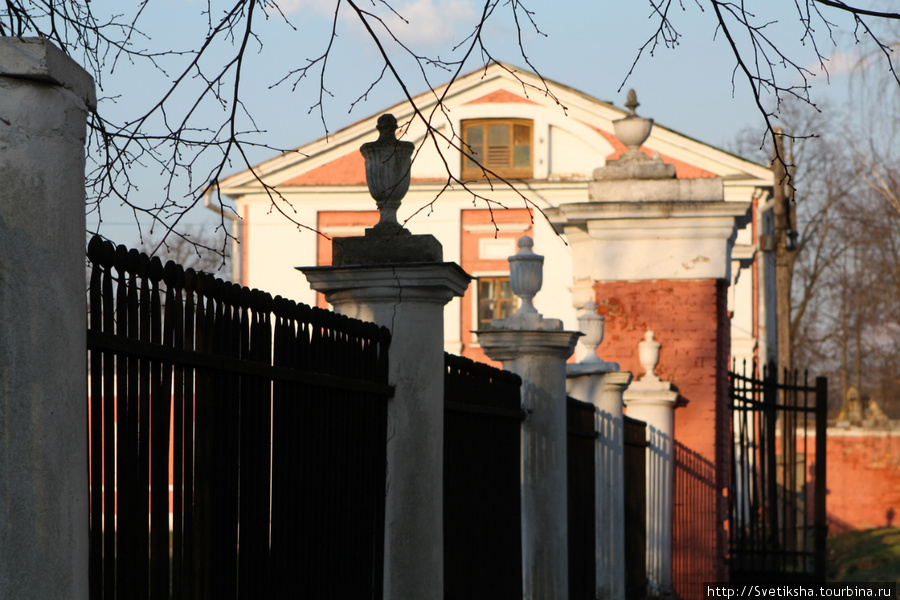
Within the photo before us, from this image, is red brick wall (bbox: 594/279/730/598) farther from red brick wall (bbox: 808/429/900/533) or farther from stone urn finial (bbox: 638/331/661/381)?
red brick wall (bbox: 808/429/900/533)

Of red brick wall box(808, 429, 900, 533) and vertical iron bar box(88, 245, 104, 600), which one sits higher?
vertical iron bar box(88, 245, 104, 600)

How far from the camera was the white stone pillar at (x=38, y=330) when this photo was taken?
1982mm

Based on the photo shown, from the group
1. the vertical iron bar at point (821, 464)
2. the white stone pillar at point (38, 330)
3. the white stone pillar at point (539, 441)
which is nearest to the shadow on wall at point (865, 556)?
the vertical iron bar at point (821, 464)

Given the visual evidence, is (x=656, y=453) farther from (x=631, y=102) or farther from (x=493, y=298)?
(x=493, y=298)

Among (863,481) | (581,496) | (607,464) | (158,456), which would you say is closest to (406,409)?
(158,456)

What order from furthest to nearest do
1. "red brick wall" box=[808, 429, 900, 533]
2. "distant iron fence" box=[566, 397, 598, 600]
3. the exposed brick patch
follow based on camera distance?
"red brick wall" box=[808, 429, 900, 533] → the exposed brick patch → "distant iron fence" box=[566, 397, 598, 600]

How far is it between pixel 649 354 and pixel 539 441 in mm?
3335

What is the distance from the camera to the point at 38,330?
2.01 meters

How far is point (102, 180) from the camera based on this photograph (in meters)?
4.01

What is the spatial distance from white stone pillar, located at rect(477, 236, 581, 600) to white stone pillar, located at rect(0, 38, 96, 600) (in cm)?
388

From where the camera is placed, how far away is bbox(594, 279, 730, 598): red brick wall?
30.0 ft

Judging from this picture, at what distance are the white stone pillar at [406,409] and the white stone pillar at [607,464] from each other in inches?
131

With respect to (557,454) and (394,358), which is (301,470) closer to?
(394,358)

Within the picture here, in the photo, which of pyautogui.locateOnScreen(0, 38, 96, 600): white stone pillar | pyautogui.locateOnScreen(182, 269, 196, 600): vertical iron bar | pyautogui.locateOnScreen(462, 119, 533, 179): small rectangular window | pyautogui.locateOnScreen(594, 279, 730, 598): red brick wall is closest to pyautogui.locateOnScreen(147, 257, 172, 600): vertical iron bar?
pyautogui.locateOnScreen(182, 269, 196, 600): vertical iron bar
